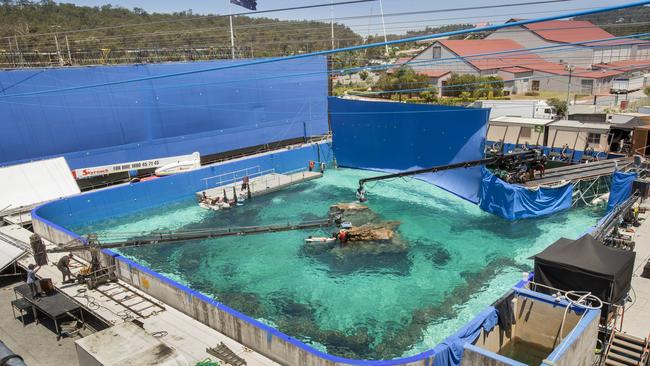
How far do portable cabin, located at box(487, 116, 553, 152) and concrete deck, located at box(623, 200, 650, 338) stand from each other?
14646mm

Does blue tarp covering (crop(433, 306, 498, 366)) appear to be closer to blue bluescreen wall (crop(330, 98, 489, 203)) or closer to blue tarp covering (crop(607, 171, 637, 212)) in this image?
blue tarp covering (crop(607, 171, 637, 212))

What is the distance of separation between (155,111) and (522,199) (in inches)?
988

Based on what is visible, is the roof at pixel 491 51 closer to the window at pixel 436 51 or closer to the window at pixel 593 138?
the window at pixel 436 51

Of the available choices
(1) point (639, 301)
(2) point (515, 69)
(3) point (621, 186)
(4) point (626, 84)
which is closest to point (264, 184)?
(3) point (621, 186)

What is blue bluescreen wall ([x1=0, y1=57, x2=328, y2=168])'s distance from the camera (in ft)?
91.0

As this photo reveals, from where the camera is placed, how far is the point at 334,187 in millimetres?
32812

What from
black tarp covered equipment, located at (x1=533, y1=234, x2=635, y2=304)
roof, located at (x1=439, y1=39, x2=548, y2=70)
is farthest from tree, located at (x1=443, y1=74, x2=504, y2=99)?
black tarp covered equipment, located at (x1=533, y1=234, x2=635, y2=304)

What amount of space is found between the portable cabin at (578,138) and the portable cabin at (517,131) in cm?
79

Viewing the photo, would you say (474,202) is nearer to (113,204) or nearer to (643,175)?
(643,175)

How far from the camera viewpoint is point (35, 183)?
26219 millimetres

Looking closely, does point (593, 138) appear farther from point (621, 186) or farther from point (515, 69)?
point (515, 69)

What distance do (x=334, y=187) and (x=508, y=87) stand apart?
1628 inches

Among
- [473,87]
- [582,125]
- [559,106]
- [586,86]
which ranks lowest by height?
[559,106]

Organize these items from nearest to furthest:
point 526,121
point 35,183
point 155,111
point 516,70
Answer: point 35,183 < point 155,111 < point 526,121 < point 516,70
